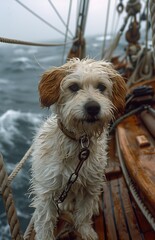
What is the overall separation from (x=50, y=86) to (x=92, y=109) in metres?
0.36

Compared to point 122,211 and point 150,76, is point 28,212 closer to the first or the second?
point 122,211

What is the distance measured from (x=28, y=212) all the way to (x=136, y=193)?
6.39ft

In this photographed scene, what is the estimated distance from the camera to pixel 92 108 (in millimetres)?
1977

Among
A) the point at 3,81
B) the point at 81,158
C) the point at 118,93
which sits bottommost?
the point at 3,81

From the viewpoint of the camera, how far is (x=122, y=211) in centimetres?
293

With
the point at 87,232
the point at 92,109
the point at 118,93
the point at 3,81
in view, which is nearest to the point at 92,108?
the point at 92,109

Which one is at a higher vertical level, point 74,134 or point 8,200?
point 74,134

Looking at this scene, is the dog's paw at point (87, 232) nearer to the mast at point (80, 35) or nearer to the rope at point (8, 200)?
the rope at point (8, 200)

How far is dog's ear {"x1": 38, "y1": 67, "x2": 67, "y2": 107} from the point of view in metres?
2.17

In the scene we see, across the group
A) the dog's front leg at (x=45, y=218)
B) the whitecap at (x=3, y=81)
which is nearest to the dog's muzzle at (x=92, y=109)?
the dog's front leg at (x=45, y=218)

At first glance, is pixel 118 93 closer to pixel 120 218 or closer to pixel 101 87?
pixel 101 87

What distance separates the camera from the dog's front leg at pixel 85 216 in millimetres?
2627

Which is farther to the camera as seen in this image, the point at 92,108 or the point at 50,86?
the point at 50,86

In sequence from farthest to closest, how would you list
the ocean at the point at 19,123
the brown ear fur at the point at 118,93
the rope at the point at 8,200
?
the ocean at the point at 19,123 < the brown ear fur at the point at 118,93 < the rope at the point at 8,200
